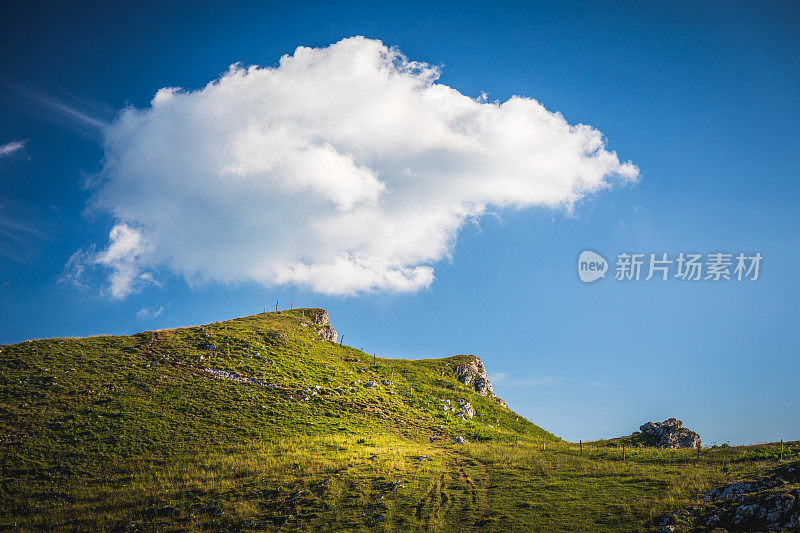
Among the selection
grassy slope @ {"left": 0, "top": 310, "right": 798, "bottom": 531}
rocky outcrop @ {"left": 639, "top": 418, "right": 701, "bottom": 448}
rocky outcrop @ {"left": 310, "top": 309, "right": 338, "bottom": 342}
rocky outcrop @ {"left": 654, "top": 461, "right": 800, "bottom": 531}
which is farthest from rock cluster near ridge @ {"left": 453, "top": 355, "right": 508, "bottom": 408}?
rocky outcrop @ {"left": 654, "top": 461, "right": 800, "bottom": 531}

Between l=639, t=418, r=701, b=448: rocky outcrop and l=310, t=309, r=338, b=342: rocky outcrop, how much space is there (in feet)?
252

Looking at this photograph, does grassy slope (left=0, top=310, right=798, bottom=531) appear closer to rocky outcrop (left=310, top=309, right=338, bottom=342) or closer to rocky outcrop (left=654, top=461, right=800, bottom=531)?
rocky outcrop (left=654, top=461, right=800, bottom=531)

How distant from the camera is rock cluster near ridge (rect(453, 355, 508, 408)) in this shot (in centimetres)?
11781

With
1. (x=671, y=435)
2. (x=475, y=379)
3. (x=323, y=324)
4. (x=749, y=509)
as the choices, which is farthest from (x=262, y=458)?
(x=475, y=379)

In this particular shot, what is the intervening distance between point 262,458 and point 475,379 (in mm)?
77795

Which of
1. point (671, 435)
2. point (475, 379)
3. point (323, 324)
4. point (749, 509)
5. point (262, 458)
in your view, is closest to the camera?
point (749, 509)

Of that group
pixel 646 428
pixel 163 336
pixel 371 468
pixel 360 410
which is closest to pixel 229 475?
pixel 371 468

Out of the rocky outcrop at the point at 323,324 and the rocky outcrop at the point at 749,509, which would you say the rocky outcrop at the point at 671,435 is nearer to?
the rocky outcrop at the point at 749,509

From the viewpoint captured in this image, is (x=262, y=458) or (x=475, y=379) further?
(x=475, y=379)

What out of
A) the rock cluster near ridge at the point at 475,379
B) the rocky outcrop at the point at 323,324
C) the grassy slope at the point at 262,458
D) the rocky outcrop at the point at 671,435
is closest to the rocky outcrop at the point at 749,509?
the grassy slope at the point at 262,458

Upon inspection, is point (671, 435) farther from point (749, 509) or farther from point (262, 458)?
point (262, 458)

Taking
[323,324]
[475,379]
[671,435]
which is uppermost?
[323,324]

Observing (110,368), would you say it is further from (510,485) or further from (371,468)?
(510,485)

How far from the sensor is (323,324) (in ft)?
408
